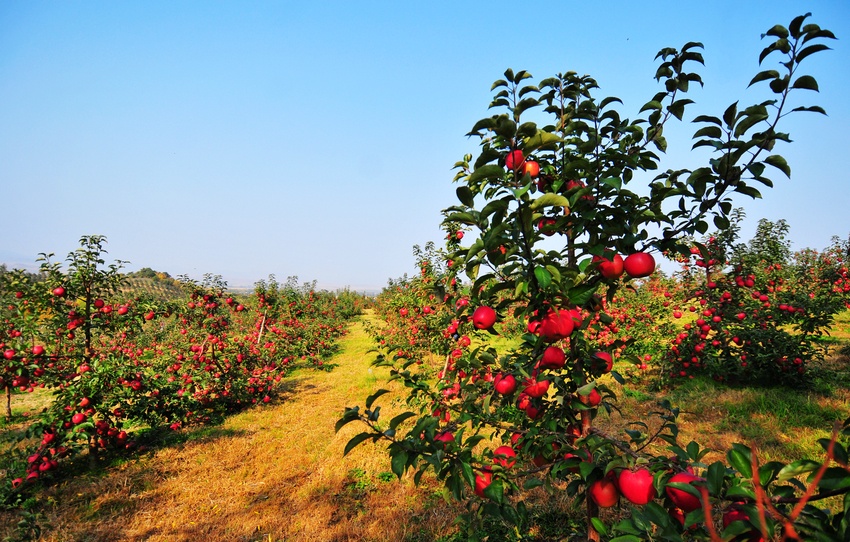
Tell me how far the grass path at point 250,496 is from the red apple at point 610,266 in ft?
10.1

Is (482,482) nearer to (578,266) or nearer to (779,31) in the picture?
(578,266)

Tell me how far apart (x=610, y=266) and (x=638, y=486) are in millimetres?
888

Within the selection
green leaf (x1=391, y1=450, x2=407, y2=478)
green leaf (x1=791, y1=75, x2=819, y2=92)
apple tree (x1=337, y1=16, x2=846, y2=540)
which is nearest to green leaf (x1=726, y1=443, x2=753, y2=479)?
apple tree (x1=337, y1=16, x2=846, y2=540)

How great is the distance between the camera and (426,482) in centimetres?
469

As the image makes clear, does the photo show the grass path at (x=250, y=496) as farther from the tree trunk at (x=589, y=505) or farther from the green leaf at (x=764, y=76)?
the green leaf at (x=764, y=76)

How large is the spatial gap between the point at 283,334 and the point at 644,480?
34.8 feet

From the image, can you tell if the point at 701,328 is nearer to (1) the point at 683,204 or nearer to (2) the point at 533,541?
(2) the point at 533,541

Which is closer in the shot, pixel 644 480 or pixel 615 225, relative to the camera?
pixel 644 480

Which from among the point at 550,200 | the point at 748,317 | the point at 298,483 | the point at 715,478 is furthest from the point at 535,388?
the point at 748,317

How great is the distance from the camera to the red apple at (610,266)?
174cm

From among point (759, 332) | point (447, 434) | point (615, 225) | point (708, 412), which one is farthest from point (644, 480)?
point (759, 332)

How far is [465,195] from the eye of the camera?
5.23 feet

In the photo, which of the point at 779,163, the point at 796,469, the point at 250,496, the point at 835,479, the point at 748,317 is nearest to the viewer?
the point at 835,479

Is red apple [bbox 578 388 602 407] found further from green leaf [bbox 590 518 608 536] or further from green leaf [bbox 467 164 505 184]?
green leaf [bbox 467 164 505 184]
